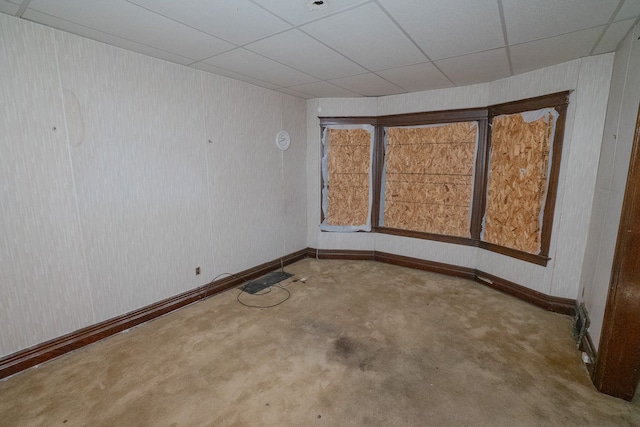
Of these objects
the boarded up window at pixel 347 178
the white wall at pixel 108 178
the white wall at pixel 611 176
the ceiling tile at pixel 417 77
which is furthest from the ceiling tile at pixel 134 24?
the white wall at pixel 611 176

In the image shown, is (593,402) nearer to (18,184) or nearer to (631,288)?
(631,288)

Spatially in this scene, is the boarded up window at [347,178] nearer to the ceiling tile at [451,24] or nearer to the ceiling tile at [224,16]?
the ceiling tile at [451,24]

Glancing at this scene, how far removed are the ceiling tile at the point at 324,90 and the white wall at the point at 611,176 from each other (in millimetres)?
2705

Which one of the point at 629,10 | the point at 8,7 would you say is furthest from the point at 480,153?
the point at 8,7

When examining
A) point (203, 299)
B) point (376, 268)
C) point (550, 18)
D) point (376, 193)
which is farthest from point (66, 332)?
point (550, 18)

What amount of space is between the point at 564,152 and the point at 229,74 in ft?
12.0

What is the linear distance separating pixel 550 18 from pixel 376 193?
2.86 m

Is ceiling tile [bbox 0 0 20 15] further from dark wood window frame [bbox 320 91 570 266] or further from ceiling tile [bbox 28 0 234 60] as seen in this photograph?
dark wood window frame [bbox 320 91 570 266]

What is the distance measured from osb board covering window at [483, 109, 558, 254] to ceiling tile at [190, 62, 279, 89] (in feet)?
9.51

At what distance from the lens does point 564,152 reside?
117 inches

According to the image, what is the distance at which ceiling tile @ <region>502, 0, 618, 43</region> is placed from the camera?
1.79m

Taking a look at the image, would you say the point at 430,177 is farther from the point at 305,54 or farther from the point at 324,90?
the point at 305,54

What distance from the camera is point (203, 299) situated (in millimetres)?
3354

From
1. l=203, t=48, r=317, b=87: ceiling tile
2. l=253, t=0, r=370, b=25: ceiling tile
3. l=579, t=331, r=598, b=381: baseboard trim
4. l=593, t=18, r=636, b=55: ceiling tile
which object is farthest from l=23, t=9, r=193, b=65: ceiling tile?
l=579, t=331, r=598, b=381: baseboard trim
